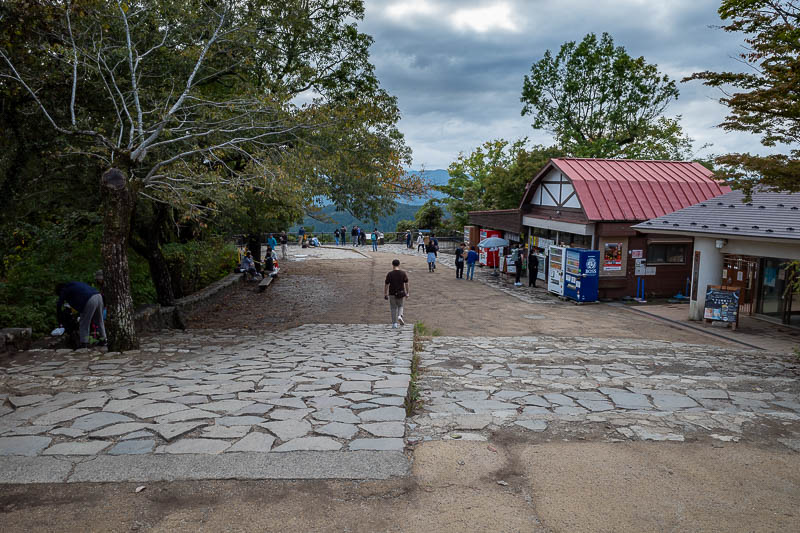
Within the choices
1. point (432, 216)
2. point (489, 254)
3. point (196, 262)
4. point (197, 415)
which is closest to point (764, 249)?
point (197, 415)

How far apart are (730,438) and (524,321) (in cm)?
1077

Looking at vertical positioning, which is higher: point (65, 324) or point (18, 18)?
point (18, 18)

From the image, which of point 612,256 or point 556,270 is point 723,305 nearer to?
point 612,256

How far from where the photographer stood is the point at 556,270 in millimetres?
21531

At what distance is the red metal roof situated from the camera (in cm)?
2019

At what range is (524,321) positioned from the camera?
16.5 m

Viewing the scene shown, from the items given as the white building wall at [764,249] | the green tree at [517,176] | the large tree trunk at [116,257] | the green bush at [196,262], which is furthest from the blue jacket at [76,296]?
the green tree at [517,176]

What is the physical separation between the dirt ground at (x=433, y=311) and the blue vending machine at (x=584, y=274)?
1.70ft

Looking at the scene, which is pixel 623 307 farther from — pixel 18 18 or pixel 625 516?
pixel 18 18

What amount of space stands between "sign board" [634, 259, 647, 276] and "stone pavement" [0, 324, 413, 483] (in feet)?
47.4

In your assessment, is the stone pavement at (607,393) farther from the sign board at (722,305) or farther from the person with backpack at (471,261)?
the person with backpack at (471,261)

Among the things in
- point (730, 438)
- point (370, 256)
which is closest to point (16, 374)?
point (730, 438)

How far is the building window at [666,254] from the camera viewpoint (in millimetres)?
20828

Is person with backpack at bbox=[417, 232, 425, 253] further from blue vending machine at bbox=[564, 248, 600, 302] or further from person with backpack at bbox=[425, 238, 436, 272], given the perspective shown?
blue vending machine at bbox=[564, 248, 600, 302]
